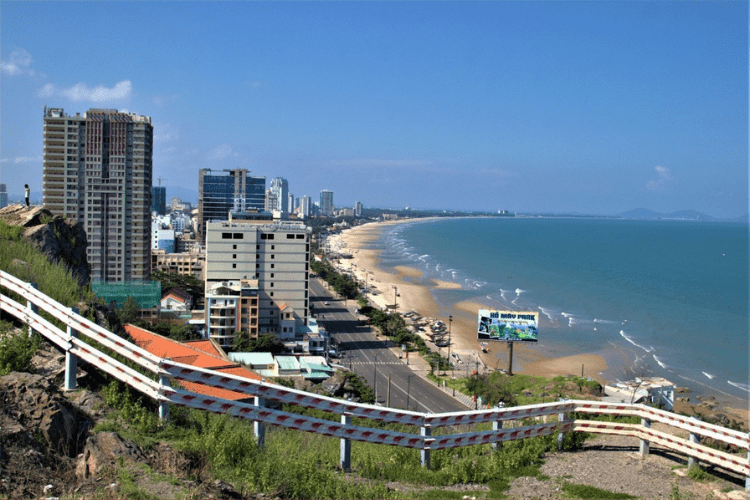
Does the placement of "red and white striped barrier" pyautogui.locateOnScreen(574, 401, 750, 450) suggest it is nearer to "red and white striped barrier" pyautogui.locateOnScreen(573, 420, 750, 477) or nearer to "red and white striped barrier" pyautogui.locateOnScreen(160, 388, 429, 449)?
"red and white striped barrier" pyautogui.locateOnScreen(573, 420, 750, 477)

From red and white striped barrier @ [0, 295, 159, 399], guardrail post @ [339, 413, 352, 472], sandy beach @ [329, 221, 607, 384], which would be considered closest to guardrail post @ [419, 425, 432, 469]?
guardrail post @ [339, 413, 352, 472]

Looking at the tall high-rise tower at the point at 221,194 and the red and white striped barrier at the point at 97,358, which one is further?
the tall high-rise tower at the point at 221,194

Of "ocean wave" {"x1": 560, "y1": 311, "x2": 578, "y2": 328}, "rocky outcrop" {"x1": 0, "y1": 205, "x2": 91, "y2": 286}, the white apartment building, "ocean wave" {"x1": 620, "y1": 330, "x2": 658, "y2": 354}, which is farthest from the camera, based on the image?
"ocean wave" {"x1": 560, "y1": 311, "x2": 578, "y2": 328}

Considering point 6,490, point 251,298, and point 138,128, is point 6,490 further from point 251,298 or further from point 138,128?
point 138,128

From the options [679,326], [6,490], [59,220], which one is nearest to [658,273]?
[679,326]

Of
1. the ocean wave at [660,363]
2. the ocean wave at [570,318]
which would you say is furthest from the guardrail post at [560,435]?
the ocean wave at [570,318]

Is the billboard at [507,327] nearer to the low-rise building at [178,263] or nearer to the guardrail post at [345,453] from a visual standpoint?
the guardrail post at [345,453]
